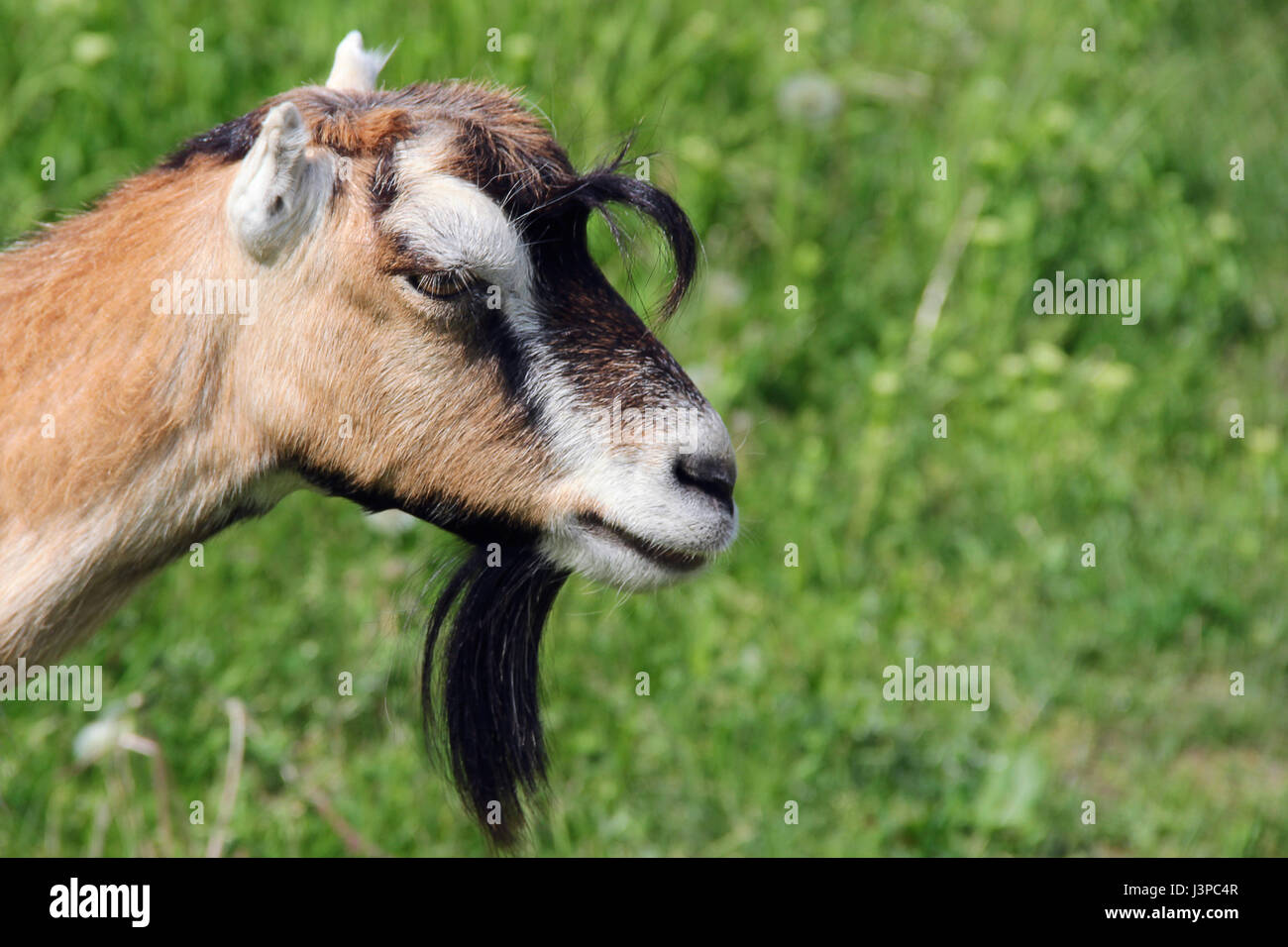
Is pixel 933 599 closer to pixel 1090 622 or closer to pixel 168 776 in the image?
pixel 1090 622

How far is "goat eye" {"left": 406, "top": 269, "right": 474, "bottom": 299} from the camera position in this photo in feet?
9.14

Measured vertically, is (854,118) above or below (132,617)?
above

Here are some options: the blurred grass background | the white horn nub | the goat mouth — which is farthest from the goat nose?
the white horn nub

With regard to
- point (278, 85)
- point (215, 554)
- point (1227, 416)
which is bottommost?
point (215, 554)

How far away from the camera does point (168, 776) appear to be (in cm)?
475

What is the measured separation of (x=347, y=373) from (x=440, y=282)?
0.84 feet

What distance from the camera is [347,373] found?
9.29ft

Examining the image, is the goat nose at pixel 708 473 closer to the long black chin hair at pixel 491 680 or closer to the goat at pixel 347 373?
the goat at pixel 347 373

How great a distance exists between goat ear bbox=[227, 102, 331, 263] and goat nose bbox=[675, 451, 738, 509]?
857 millimetres

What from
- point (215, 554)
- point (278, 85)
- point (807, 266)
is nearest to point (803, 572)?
point (807, 266)

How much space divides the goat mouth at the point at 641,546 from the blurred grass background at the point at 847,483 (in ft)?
2.16

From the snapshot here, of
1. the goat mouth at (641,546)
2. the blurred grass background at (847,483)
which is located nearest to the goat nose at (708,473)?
the goat mouth at (641,546)

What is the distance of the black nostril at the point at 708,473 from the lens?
2.88 meters

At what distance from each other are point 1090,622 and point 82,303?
4.14 meters
